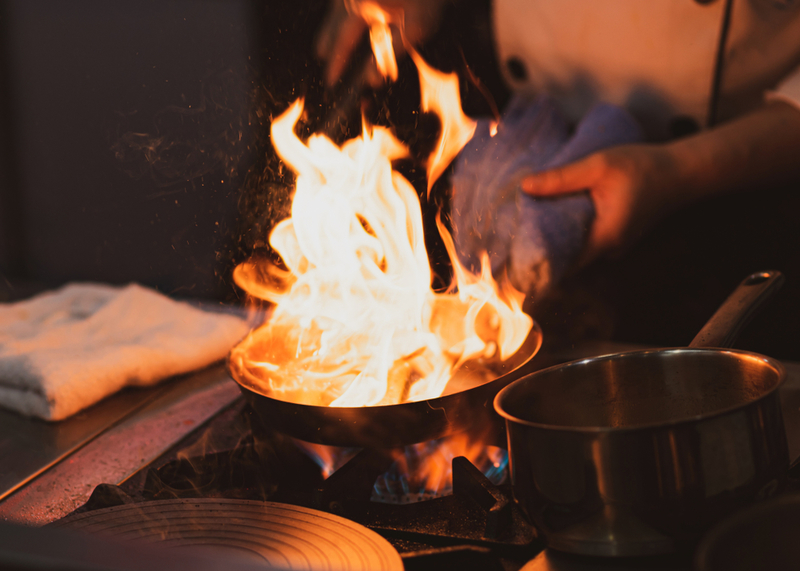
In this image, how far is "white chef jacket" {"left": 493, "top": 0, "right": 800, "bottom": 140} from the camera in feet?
3.04

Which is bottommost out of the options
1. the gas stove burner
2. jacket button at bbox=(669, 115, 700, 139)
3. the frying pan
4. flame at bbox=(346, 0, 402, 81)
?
the gas stove burner

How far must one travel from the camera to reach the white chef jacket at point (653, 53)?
0.93 m

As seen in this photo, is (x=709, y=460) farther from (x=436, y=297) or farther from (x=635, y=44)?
(x=635, y=44)

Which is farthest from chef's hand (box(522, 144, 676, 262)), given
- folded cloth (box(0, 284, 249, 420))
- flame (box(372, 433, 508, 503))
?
folded cloth (box(0, 284, 249, 420))

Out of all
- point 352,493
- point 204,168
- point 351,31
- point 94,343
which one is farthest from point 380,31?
point 352,493

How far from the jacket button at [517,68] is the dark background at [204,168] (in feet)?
0.17

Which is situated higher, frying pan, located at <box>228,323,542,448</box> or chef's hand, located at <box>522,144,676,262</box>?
chef's hand, located at <box>522,144,676,262</box>

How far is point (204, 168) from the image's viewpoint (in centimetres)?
97

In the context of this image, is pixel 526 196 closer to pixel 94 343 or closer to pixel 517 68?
pixel 517 68

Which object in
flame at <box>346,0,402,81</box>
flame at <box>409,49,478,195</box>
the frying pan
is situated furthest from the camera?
flame at <box>346,0,402,81</box>

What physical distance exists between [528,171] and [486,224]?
12 cm

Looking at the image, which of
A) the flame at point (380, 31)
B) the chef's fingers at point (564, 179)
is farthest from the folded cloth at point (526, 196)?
the flame at point (380, 31)

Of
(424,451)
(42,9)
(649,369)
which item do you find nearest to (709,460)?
(649,369)

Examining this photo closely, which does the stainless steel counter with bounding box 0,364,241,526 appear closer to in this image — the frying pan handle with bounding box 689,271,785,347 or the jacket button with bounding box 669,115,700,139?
the frying pan handle with bounding box 689,271,785,347
